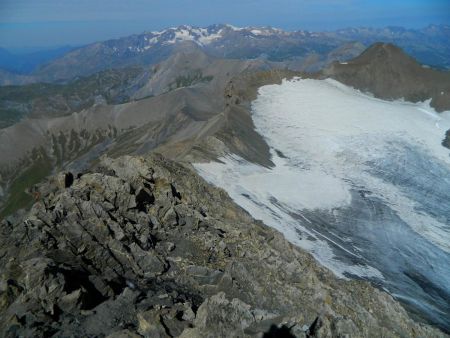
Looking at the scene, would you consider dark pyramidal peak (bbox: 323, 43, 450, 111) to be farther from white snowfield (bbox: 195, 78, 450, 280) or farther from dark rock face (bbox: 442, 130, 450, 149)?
dark rock face (bbox: 442, 130, 450, 149)

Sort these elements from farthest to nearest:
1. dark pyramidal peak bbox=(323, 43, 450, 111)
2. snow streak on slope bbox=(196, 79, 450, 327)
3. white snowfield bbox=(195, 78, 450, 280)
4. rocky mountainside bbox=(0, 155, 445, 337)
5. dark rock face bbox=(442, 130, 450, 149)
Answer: dark pyramidal peak bbox=(323, 43, 450, 111)
dark rock face bbox=(442, 130, 450, 149)
white snowfield bbox=(195, 78, 450, 280)
snow streak on slope bbox=(196, 79, 450, 327)
rocky mountainside bbox=(0, 155, 445, 337)

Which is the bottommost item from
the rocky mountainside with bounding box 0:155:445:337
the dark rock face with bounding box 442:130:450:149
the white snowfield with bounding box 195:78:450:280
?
the dark rock face with bounding box 442:130:450:149

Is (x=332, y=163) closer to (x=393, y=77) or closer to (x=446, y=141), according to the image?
(x=446, y=141)

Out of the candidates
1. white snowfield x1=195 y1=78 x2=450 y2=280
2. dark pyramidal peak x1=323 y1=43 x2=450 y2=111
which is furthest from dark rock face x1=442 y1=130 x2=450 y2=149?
dark pyramidal peak x1=323 y1=43 x2=450 y2=111

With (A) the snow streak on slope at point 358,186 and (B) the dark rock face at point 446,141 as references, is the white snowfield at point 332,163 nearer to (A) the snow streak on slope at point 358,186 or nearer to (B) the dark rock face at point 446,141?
(A) the snow streak on slope at point 358,186

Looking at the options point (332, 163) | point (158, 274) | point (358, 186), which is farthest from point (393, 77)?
point (158, 274)

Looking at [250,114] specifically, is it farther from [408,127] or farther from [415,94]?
[415,94]
